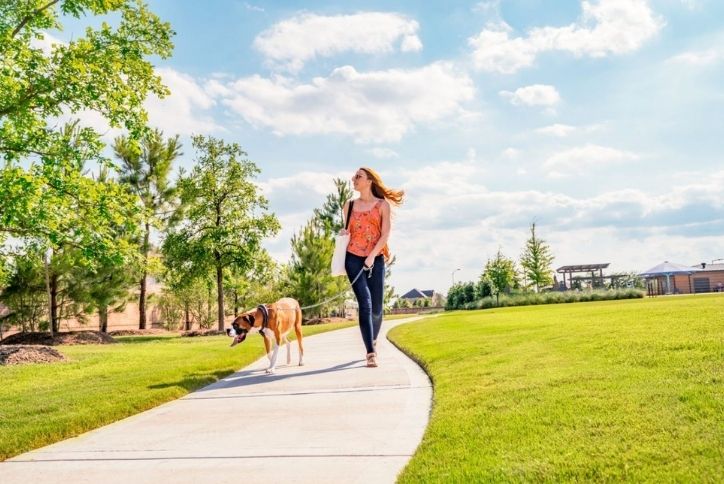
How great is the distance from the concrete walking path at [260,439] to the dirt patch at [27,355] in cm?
809

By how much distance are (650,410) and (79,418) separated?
5234 millimetres

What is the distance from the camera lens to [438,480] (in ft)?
10.5

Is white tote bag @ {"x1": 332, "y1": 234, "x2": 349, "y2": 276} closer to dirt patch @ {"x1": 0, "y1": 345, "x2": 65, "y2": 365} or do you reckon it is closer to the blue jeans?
the blue jeans

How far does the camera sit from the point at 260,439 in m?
4.47

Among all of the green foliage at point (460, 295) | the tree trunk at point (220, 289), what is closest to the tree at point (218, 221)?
the tree trunk at point (220, 289)

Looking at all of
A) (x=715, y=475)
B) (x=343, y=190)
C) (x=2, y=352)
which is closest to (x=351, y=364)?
(x=715, y=475)

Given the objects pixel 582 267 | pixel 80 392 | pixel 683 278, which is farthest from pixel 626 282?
pixel 80 392

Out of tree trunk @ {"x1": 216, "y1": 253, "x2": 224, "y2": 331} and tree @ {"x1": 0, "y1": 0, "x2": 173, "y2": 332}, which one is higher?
tree @ {"x1": 0, "y1": 0, "x2": 173, "y2": 332}

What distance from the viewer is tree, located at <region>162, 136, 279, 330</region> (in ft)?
100

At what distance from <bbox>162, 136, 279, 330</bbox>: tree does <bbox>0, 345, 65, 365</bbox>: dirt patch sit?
16083mm

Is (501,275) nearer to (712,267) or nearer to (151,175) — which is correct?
(151,175)

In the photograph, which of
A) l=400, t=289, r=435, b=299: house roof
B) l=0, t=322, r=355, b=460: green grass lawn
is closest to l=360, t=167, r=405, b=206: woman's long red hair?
l=0, t=322, r=355, b=460: green grass lawn

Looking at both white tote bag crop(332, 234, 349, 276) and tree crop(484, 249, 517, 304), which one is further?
tree crop(484, 249, 517, 304)

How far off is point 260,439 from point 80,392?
452 centimetres
